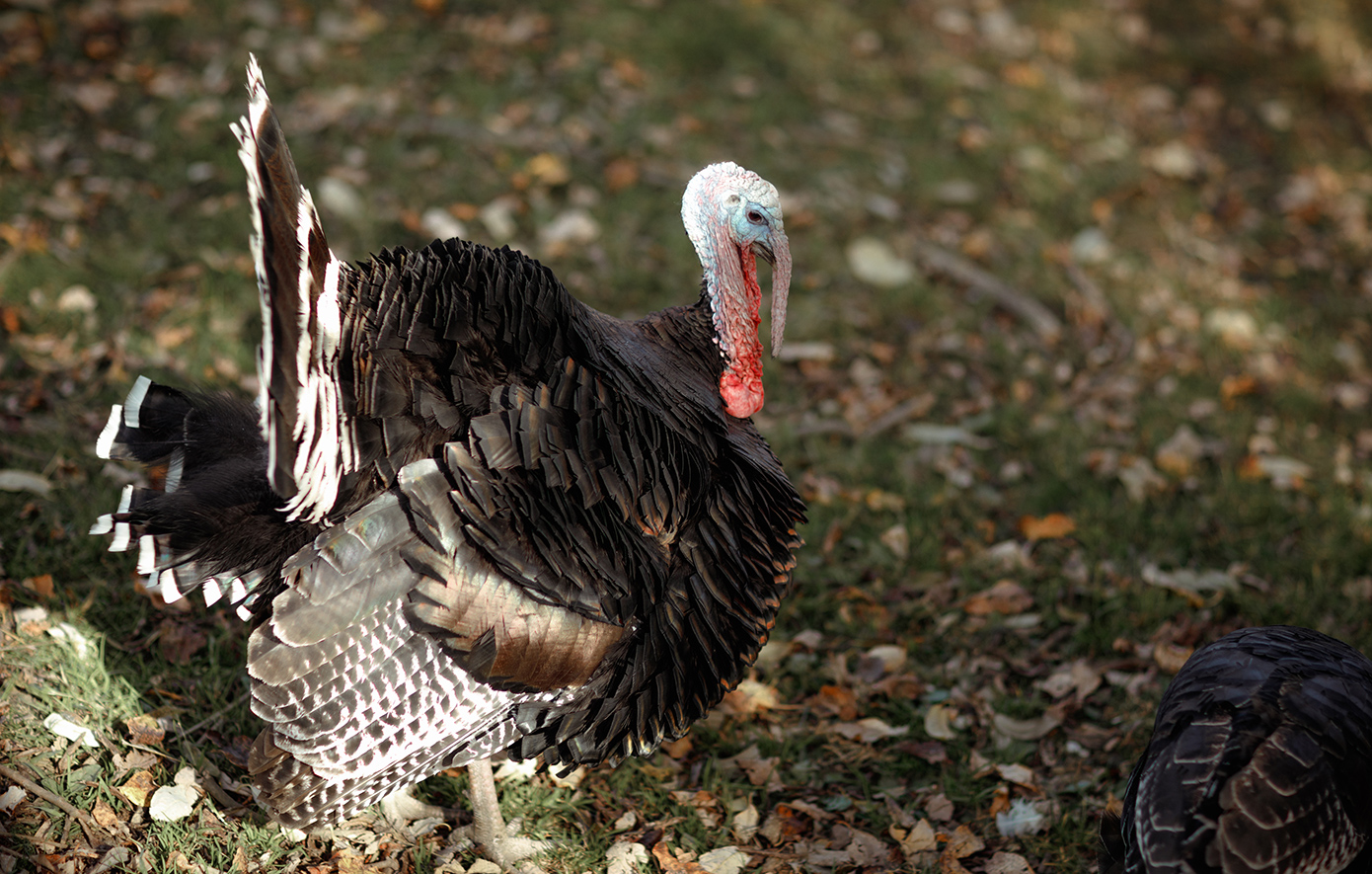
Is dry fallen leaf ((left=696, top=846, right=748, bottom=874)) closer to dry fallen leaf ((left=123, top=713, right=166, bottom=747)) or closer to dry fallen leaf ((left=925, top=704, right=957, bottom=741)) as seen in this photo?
dry fallen leaf ((left=925, top=704, right=957, bottom=741))

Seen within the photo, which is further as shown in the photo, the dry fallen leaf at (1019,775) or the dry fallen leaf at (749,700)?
the dry fallen leaf at (749,700)

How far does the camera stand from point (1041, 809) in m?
3.10

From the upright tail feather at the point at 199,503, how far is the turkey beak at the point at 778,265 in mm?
1453

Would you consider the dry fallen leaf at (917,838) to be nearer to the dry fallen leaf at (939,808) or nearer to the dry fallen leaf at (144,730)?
the dry fallen leaf at (939,808)

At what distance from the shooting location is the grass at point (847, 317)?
3162 mm

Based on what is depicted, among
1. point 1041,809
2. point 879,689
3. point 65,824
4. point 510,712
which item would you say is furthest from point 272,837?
point 1041,809

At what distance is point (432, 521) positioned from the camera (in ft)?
8.06

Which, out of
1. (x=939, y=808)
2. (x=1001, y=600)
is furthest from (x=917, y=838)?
(x=1001, y=600)

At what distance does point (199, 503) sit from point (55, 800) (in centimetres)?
92

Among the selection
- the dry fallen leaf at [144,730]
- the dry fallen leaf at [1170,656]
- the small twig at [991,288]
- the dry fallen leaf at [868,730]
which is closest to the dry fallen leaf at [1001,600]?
the dry fallen leaf at [1170,656]

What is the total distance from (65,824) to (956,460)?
3500 mm

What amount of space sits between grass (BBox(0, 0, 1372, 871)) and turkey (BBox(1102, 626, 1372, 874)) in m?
0.67

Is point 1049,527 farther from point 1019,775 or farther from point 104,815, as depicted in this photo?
point 104,815

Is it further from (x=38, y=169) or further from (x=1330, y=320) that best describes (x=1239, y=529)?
(x=38, y=169)
